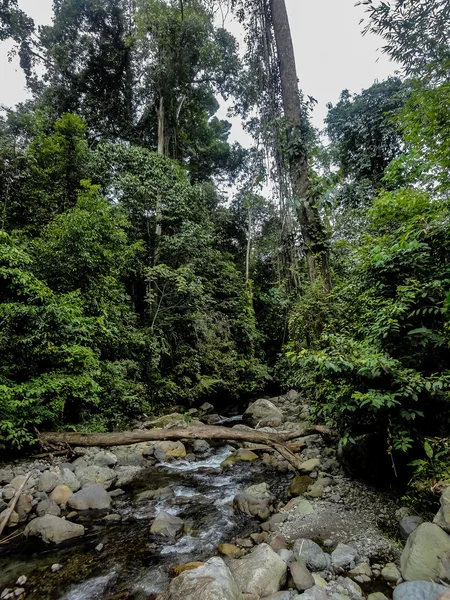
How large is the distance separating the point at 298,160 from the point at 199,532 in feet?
17.5

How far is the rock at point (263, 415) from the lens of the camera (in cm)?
877

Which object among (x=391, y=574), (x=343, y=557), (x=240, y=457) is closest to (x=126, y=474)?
(x=240, y=457)

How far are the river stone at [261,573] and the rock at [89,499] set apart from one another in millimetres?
2408

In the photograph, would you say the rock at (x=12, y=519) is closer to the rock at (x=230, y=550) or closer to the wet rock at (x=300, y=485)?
the rock at (x=230, y=550)

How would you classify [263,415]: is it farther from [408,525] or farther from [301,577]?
[301,577]

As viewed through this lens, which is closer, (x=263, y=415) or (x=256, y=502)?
(x=256, y=502)

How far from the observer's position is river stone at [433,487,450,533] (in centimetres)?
239

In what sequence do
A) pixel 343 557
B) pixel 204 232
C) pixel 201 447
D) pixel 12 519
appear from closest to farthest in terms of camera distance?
pixel 343 557 → pixel 12 519 → pixel 201 447 → pixel 204 232

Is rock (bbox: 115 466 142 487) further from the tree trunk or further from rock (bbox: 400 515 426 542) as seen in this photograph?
the tree trunk

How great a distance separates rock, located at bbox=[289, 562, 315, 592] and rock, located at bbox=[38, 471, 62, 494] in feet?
11.8

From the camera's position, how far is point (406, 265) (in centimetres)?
375

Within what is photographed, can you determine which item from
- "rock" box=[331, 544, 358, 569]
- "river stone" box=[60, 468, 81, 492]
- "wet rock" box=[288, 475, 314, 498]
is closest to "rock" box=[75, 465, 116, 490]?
"river stone" box=[60, 468, 81, 492]

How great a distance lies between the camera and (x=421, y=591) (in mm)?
2076

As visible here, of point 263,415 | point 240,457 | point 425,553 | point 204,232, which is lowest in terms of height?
point 263,415
